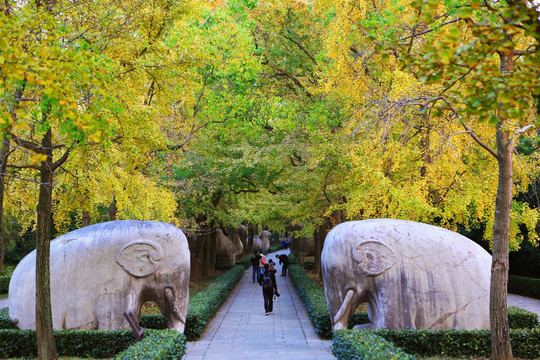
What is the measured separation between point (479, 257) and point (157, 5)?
30.4ft

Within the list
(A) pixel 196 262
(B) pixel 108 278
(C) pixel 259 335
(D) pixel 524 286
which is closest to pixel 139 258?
(B) pixel 108 278

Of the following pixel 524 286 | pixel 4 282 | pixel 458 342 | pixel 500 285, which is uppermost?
pixel 500 285

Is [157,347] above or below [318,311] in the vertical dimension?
above

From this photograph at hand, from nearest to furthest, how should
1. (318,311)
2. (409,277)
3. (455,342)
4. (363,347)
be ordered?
(363,347) → (455,342) → (409,277) → (318,311)

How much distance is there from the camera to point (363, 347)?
7867 mm

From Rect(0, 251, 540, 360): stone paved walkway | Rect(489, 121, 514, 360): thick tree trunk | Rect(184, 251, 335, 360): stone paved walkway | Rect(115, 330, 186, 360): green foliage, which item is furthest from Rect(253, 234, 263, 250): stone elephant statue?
Rect(489, 121, 514, 360): thick tree trunk

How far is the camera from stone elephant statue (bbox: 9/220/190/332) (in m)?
10.8

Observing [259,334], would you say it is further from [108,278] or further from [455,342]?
[455,342]

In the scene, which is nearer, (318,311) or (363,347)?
(363,347)

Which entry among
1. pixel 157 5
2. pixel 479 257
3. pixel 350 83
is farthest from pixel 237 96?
pixel 479 257

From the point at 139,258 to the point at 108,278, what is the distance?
0.75 meters

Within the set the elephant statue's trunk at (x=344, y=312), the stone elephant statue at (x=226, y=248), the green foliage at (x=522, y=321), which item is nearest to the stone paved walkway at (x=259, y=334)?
the elephant statue's trunk at (x=344, y=312)

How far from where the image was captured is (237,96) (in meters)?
20.0

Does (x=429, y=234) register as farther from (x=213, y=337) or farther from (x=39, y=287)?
(x=39, y=287)
